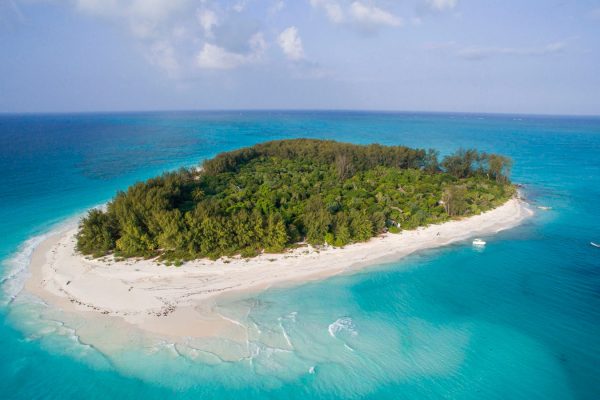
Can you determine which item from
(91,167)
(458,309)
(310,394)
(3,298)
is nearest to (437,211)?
(458,309)

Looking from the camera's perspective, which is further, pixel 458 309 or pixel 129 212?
pixel 129 212

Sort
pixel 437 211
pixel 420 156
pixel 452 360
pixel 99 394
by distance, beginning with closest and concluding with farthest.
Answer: pixel 99 394 → pixel 452 360 → pixel 437 211 → pixel 420 156

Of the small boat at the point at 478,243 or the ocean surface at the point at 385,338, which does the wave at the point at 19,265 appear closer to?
the ocean surface at the point at 385,338

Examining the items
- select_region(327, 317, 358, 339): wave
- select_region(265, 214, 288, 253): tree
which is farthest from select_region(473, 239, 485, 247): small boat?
select_region(265, 214, 288, 253): tree

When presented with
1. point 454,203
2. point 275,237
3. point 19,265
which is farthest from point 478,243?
point 19,265

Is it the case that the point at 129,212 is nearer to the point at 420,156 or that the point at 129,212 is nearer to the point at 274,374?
the point at 274,374

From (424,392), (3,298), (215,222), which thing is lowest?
(424,392)

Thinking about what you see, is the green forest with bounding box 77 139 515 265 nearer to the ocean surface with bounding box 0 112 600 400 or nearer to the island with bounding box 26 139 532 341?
the island with bounding box 26 139 532 341
